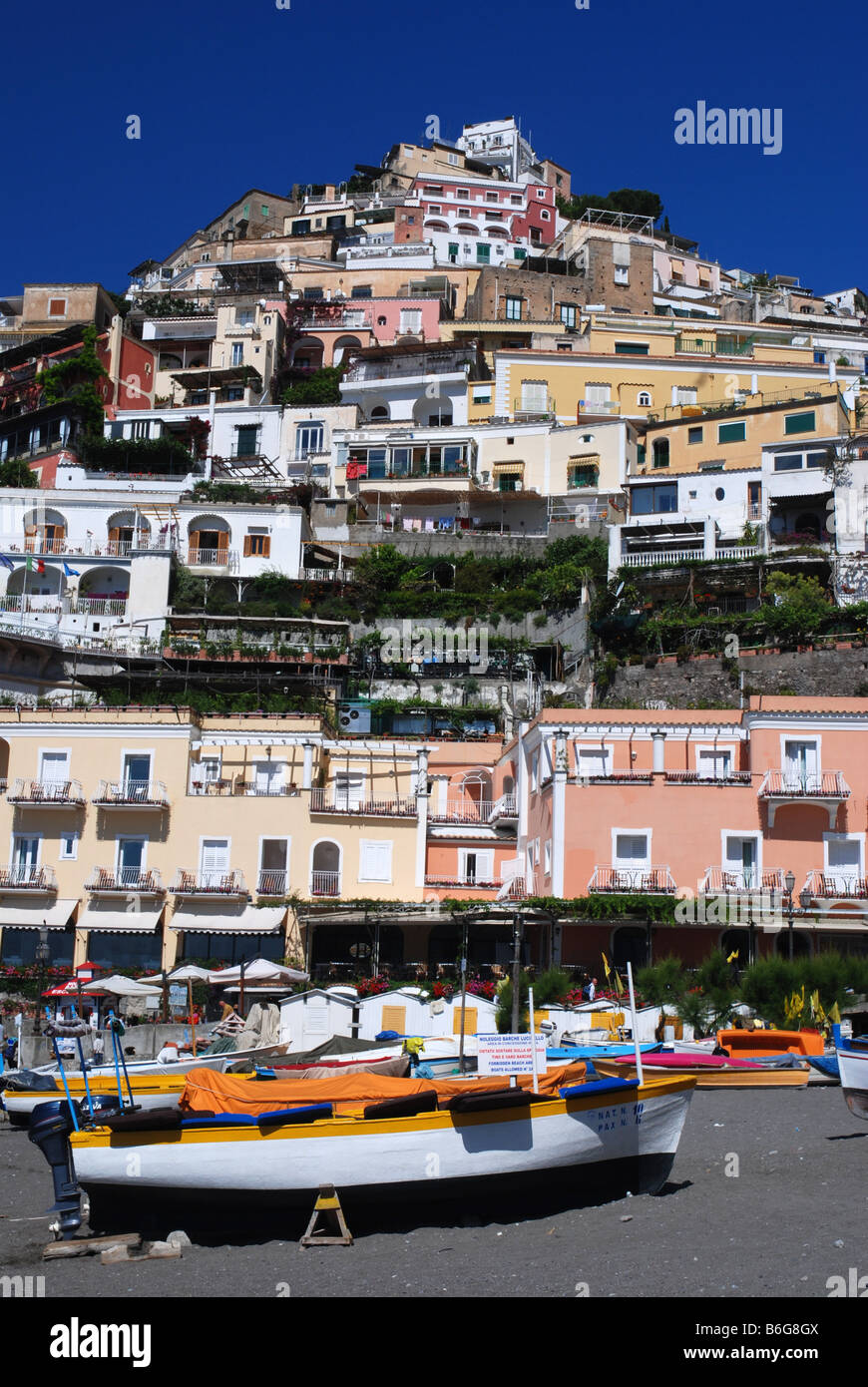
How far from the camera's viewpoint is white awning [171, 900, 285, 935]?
38031mm

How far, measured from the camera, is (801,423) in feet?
190

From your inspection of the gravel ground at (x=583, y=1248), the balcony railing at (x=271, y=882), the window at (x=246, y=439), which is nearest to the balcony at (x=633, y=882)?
the balcony railing at (x=271, y=882)

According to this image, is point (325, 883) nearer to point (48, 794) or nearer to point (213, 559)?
point (48, 794)

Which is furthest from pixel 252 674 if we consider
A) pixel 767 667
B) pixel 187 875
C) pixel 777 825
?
pixel 777 825

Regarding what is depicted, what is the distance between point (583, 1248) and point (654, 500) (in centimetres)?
4621

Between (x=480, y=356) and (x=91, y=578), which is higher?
(x=480, y=356)

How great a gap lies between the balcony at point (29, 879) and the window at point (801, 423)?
35.0 meters

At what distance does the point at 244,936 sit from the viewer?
127 feet

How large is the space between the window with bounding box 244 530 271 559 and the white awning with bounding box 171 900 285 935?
23.1 meters

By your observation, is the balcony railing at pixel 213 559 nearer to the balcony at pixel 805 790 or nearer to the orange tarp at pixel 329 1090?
the balcony at pixel 805 790

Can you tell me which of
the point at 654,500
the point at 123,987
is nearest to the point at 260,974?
the point at 123,987

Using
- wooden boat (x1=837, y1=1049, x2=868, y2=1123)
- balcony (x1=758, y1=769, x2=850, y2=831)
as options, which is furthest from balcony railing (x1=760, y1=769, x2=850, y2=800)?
wooden boat (x1=837, y1=1049, x2=868, y2=1123)

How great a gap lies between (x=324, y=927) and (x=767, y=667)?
18180mm
